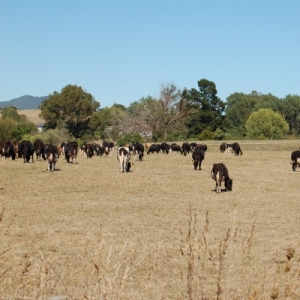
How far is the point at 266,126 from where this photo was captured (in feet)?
317

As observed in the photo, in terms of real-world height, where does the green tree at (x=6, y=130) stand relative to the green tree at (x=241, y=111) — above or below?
below

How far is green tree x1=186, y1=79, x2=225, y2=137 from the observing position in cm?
9538

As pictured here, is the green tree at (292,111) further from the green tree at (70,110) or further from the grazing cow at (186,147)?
the grazing cow at (186,147)

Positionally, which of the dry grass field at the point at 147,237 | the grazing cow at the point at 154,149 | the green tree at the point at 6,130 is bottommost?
the dry grass field at the point at 147,237

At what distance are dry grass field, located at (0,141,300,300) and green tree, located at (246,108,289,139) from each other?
2707 inches

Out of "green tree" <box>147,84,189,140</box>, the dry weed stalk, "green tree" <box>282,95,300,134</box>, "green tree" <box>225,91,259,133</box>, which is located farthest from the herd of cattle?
"green tree" <box>225,91,259,133</box>

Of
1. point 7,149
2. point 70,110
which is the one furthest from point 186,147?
point 70,110

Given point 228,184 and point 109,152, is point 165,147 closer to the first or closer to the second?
point 109,152

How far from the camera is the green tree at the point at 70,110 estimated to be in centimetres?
10244

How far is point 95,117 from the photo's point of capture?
105 m

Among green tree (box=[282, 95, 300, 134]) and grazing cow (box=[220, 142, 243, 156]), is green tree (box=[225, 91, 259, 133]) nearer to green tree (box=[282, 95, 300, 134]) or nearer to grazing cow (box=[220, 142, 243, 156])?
green tree (box=[282, 95, 300, 134])

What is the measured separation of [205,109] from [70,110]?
933 inches

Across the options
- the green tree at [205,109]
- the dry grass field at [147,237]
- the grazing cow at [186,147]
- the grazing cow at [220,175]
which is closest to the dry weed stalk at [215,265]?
the dry grass field at [147,237]

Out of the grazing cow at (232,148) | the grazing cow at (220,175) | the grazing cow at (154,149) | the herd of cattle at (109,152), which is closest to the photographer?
the grazing cow at (220,175)
